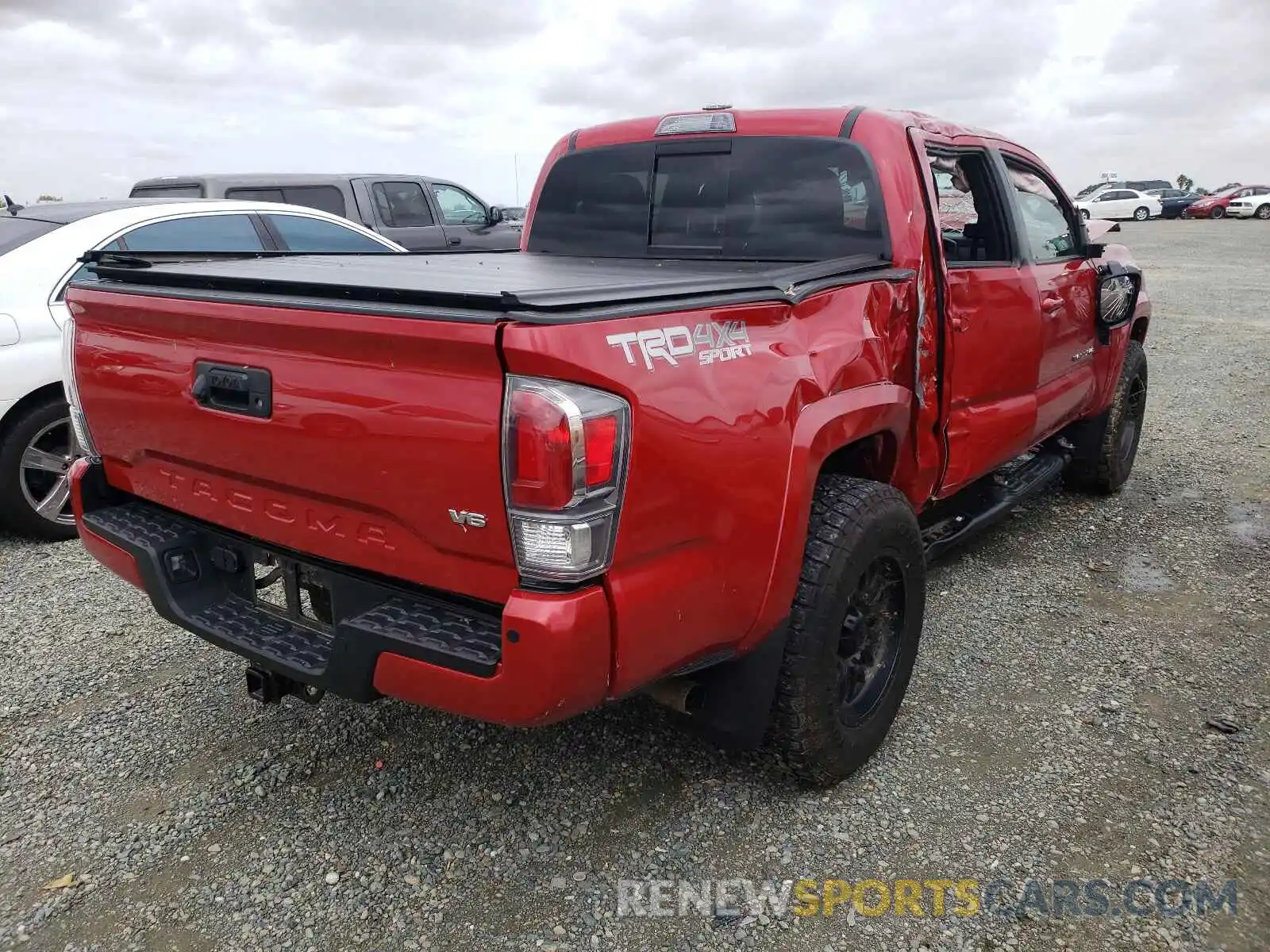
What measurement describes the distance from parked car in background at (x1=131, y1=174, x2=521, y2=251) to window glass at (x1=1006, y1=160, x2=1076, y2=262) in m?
5.65

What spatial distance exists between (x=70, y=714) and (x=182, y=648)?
512mm

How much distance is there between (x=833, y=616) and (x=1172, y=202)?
48.1m

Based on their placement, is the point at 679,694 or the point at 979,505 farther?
the point at 979,505

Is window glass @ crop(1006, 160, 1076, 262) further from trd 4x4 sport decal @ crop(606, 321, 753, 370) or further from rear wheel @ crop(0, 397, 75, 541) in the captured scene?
rear wheel @ crop(0, 397, 75, 541)

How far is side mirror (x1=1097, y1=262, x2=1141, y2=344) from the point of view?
186 inches

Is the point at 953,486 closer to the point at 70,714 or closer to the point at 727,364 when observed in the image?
the point at 727,364

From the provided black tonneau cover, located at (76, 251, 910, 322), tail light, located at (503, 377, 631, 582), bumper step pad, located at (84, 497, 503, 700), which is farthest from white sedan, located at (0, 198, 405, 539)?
tail light, located at (503, 377, 631, 582)

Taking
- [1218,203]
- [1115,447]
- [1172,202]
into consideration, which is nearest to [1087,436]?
[1115,447]

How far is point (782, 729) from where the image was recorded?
257 centimetres

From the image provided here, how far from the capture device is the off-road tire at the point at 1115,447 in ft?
17.4

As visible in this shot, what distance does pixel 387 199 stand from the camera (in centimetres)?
1084

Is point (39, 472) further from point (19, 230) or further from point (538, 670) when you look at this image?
point (538, 670)

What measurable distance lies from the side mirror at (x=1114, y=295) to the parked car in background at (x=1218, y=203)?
4326 cm

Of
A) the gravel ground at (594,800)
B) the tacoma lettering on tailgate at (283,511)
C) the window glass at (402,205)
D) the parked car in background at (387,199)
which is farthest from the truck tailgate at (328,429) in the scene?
the window glass at (402,205)
